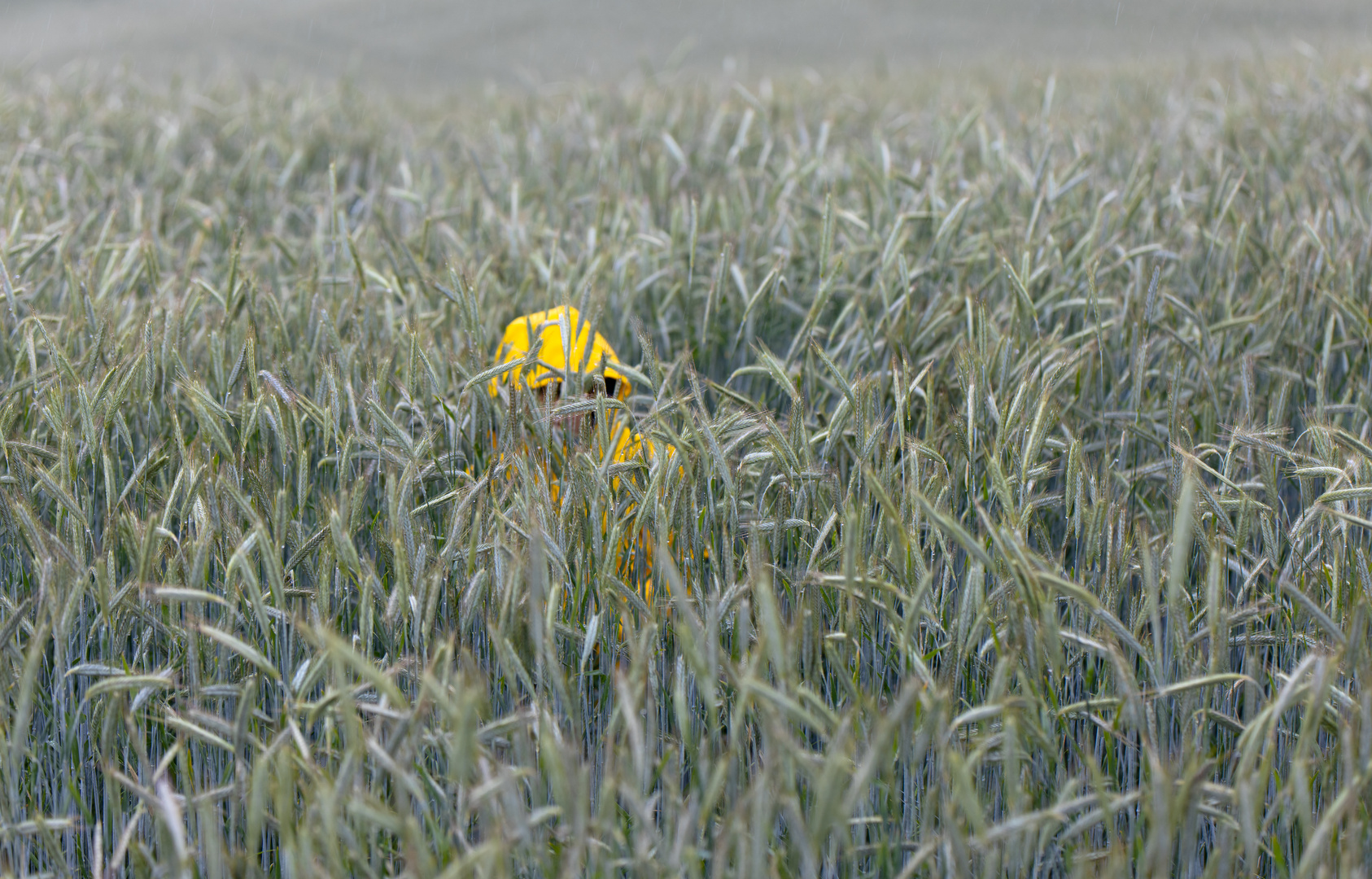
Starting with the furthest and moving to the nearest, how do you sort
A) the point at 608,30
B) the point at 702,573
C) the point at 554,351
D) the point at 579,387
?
the point at 608,30
the point at 554,351
the point at 579,387
the point at 702,573

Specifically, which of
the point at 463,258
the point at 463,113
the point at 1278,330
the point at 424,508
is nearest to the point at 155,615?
the point at 424,508

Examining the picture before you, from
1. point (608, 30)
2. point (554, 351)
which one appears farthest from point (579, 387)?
point (608, 30)

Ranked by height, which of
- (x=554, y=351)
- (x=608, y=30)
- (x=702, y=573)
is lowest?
(x=702, y=573)

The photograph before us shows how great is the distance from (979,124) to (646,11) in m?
10.3

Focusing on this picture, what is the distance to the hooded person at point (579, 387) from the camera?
141cm

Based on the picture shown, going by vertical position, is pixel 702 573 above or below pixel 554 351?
below

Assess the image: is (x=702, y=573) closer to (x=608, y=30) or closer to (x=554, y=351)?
(x=554, y=351)

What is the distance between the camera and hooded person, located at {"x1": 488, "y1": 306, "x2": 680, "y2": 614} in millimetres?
1405

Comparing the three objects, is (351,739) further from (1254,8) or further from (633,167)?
(1254,8)

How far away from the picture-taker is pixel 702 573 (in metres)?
1.33

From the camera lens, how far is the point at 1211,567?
1.01 metres

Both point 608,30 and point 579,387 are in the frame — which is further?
point 608,30

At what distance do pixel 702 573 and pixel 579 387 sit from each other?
13.9 inches

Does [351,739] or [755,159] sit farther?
[755,159]
